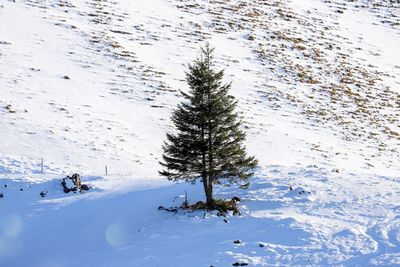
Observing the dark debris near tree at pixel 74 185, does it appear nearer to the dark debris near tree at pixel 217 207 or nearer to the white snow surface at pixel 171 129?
the white snow surface at pixel 171 129

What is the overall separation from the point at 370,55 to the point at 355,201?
52955 mm

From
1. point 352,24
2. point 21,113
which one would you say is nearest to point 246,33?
point 352,24

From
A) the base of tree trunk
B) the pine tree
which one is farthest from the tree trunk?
the pine tree

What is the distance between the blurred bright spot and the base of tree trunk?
1.92m

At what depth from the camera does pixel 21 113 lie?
34219 mm

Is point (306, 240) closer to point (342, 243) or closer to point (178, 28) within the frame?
point (342, 243)

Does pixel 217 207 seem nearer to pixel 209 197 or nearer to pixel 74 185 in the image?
pixel 209 197

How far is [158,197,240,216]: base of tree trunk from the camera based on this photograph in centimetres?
1948

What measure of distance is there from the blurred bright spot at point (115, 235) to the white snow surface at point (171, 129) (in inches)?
2.8

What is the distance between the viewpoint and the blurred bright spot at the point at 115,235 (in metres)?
18.3

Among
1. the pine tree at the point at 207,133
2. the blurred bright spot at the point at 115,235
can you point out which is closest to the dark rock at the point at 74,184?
the blurred bright spot at the point at 115,235

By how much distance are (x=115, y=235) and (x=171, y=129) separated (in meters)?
18.7

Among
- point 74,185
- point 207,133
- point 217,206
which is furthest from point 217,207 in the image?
point 74,185

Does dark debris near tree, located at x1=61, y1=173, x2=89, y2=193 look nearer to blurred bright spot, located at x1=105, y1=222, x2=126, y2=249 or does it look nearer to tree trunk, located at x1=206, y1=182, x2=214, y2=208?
blurred bright spot, located at x1=105, y1=222, x2=126, y2=249
